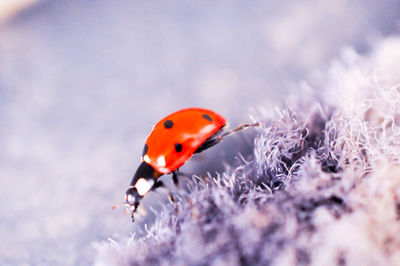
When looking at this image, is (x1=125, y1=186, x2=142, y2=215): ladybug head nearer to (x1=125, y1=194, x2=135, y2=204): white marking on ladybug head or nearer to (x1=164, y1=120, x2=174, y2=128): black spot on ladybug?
(x1=125, y1=194, x2=135, y2=204): white marking on ladybug head

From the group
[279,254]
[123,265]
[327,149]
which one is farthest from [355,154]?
[123,265]

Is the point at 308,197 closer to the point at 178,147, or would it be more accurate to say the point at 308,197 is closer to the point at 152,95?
the point at 178,147

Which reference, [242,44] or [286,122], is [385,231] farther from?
[242,44]

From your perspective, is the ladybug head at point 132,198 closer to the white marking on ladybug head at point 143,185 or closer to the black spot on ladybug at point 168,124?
the white marking on ladybug head at point 143,185

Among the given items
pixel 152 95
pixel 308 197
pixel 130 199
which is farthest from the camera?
pixel 152 95

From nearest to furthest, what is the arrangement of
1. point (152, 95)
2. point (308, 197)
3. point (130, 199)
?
point (308, 197)
point (130, 199)
point (152, 95)

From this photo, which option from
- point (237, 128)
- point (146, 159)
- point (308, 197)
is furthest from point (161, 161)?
point (308, 197)

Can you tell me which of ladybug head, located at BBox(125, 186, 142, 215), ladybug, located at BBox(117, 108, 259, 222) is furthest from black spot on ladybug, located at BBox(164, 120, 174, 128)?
ladybug head, located at BBox(125, 186, 142, 215)
